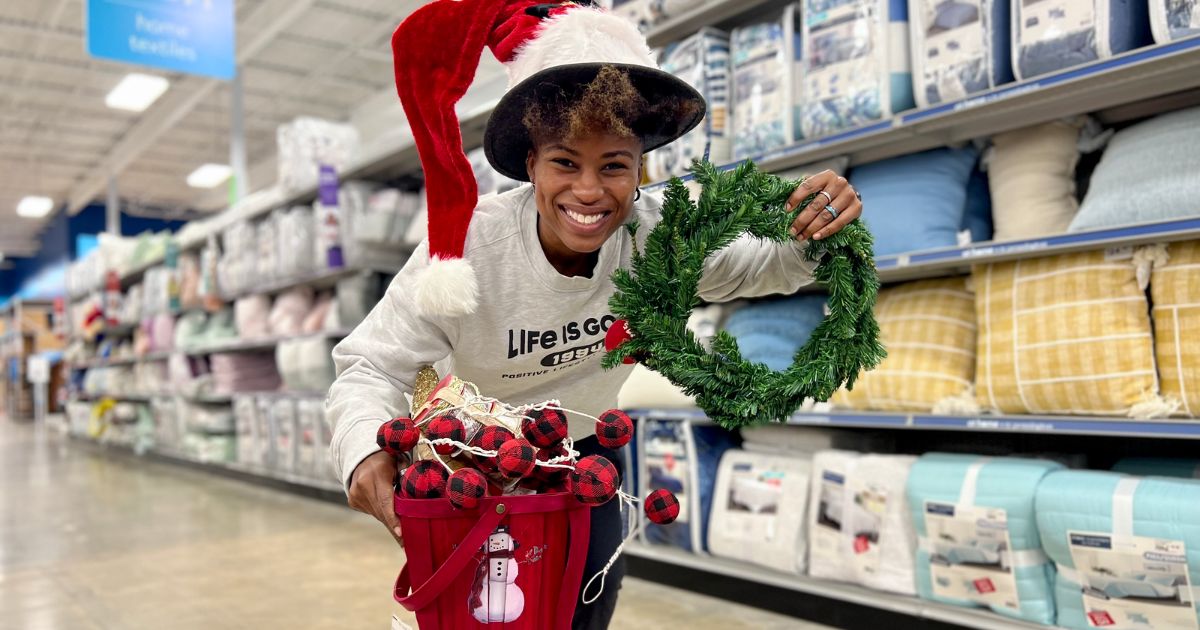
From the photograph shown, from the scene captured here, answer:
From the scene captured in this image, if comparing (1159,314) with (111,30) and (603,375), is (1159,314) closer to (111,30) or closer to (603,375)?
(603,375)

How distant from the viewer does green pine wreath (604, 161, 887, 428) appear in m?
1.04

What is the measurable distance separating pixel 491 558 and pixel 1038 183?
1987mm

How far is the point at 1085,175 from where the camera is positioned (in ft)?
8.41

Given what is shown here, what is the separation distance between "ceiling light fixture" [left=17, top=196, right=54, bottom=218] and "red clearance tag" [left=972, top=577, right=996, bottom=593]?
18355 mm

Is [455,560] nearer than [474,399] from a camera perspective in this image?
Yes

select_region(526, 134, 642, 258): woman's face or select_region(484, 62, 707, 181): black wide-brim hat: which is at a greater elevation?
select_region(484, 62, 707, 181): black wide-brim hat

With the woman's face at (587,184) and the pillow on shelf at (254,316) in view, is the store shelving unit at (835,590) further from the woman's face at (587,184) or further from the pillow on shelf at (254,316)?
the pillow on shelf at (254,316)

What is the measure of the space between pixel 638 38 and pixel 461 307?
0.45 meters

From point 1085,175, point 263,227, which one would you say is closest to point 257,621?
point 1085,175

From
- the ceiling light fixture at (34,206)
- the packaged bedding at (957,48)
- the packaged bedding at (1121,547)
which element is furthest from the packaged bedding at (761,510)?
the ceiling light fixture at (34,206)

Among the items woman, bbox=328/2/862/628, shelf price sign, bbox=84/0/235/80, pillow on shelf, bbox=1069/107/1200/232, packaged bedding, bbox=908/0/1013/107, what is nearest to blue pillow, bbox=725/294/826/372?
packaged bedding, bbox=908/0/1013/107

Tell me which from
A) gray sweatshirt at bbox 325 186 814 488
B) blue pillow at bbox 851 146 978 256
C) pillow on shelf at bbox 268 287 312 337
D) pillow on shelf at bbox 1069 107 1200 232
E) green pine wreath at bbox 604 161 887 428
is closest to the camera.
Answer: green pine wreath at bbox 604 161 887 428

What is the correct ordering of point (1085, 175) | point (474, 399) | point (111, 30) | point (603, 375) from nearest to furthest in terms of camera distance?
point (474, 399) → point (603, 375) → point (1085, 175) → point (111, 30)

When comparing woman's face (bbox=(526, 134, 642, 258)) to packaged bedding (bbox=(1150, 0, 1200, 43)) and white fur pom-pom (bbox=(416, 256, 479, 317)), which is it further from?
packaged bedding (bbox=(1150, 0, 1200, 43))
